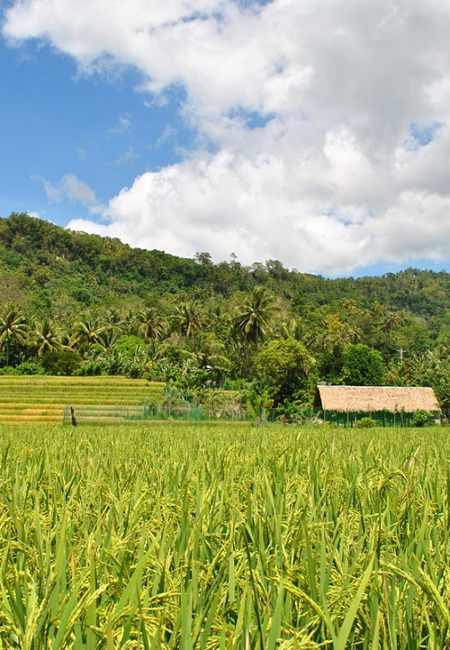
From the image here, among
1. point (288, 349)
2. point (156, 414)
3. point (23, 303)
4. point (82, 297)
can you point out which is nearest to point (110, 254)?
point (82, 297)

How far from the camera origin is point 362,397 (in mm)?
38906

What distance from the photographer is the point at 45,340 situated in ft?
186

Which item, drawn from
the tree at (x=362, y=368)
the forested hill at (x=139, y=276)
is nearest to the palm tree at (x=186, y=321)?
the tree at (x=362, y=368)

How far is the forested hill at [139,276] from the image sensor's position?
10331 centimetres

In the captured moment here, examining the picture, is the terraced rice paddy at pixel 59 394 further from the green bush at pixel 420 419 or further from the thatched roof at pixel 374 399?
the green bush at pixel 420 419

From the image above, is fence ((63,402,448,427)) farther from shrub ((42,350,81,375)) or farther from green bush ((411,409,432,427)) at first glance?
shrub ((42,350,81,375))

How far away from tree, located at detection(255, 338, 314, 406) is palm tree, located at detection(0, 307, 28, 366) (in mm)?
30065

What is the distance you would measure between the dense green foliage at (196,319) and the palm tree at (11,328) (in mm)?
118

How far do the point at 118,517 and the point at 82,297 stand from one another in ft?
321

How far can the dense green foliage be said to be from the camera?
162 feet

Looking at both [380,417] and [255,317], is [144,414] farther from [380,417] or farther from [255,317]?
[255,317]

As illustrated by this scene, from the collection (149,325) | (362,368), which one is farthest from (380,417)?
(149,325)

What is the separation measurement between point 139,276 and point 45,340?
6186cm

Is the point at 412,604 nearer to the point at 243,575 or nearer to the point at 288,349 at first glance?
the point at 243,575
